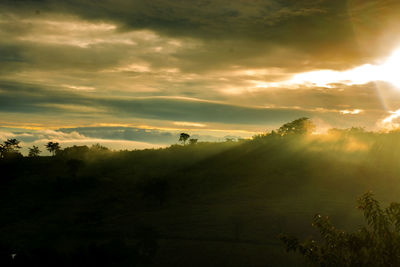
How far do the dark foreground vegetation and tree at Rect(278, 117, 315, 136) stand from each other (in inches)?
10.6

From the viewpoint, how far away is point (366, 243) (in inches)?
400

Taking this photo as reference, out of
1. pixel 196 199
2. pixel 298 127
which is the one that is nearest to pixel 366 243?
pixel 196 199

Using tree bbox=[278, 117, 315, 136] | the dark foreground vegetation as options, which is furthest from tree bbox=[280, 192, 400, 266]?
tree bbox=[278, 117, 315, 136]

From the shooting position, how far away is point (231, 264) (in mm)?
22859

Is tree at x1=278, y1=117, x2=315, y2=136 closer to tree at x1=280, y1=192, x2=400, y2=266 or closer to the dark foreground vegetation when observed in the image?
the dark foreground vegetation

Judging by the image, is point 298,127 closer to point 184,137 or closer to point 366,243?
point 184,137

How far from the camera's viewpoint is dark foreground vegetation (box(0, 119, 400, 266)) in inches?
942

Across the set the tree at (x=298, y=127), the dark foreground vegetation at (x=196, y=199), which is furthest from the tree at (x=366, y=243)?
the tree at (x=298, y=127)

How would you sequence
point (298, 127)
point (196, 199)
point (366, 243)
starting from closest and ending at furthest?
point (366, 243)
point (196, 199)
point (298, 127)

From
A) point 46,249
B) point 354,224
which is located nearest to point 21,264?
point 46,249

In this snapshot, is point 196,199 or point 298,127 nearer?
point 196,199

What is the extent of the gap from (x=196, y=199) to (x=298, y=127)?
1823 inches

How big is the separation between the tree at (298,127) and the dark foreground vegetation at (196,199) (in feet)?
0.89

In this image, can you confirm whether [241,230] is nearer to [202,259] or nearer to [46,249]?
[202,259]
